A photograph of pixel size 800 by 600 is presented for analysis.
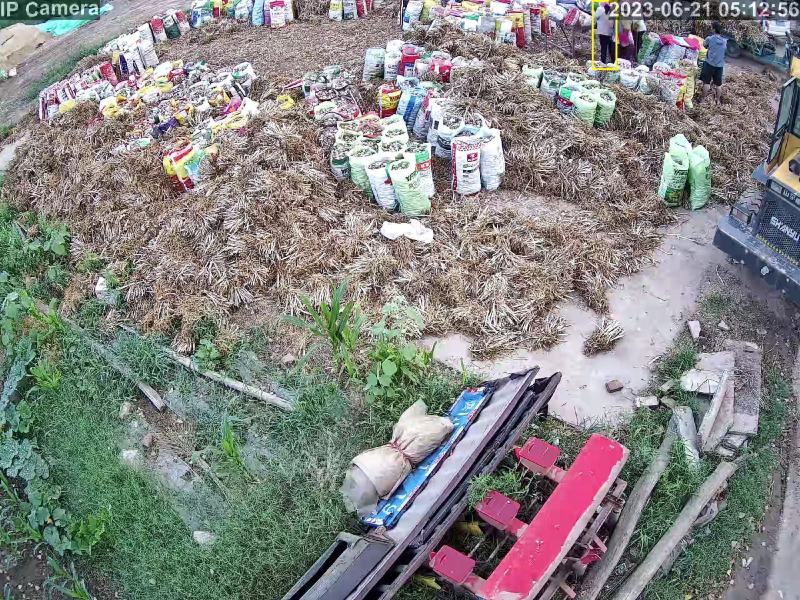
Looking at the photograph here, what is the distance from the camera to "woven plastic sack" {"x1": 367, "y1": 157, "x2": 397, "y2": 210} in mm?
6961

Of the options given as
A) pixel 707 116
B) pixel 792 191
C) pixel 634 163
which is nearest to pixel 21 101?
pixel 634 163

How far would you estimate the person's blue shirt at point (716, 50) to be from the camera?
28.7 feet

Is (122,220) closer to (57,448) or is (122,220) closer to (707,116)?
(57,448)

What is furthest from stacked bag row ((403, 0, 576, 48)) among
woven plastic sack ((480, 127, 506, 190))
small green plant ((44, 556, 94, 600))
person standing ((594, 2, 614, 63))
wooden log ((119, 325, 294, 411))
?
small green plant ((44, 556, 94, 600))

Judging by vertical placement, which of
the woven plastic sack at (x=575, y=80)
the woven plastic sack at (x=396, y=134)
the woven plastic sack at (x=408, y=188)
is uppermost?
the woven plastic sack at (x=575, y=80)

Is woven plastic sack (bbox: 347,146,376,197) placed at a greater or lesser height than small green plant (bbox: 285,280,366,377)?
greater

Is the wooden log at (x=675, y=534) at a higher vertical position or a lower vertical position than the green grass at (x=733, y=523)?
higher

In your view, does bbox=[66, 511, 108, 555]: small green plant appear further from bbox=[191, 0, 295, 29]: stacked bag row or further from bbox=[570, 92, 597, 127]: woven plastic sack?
bbox=[191, 0, 295, 29]: stacked bag row

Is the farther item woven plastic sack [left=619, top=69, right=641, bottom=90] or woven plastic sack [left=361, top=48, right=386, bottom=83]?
woven plastic sack [left=361, top=48, right=386, bottom=83]

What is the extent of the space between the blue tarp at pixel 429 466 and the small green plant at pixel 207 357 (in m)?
2.22

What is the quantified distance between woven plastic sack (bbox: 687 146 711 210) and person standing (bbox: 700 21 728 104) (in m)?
2.28

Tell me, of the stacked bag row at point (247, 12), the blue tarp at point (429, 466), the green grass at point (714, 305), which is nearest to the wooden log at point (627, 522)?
the blue tarp at point (429, 466)

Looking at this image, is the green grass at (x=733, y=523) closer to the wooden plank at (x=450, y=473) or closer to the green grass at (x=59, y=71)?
the wooden plank at (x=450, y=473)

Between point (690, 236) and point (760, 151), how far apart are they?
1.95 metres
